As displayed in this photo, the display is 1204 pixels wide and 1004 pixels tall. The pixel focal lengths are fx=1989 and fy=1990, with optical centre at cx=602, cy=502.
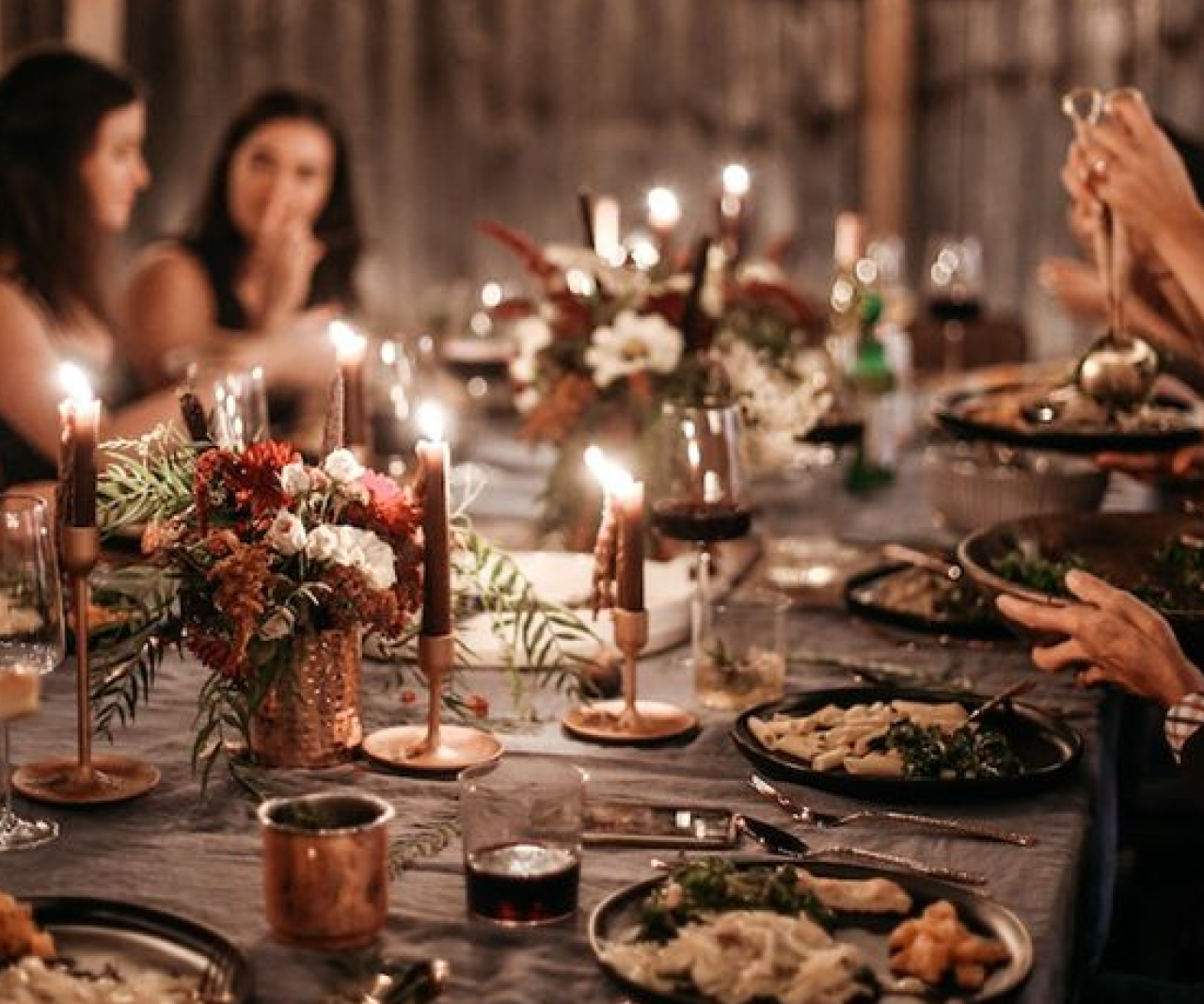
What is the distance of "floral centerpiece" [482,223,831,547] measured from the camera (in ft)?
8.58

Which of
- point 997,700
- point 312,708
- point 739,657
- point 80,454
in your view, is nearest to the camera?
point 80,454

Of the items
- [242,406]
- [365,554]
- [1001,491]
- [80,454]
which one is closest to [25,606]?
[80,454]

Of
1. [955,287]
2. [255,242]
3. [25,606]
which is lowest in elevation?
[25,606]

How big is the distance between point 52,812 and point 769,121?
4733 mm

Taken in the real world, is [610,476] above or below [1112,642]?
above

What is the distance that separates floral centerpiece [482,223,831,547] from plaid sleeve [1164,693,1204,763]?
92 cm

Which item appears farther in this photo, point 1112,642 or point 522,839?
point 1112,642

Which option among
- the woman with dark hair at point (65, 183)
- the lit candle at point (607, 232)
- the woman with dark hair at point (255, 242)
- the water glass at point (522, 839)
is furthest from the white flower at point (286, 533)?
the woman with dark hair at point (255, 242)

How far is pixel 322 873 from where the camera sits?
55.6 inches

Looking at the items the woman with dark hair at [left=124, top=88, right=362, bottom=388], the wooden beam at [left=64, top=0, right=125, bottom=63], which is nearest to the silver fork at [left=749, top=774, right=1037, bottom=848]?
the woman with dark hair at [left=124, top=88, right=362, bottom=388]

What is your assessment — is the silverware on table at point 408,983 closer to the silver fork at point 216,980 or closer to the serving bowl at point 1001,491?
the silver fork at point 216,980

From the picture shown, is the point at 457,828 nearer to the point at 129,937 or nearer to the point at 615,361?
the point at 129,937

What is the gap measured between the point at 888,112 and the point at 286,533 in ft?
14.9

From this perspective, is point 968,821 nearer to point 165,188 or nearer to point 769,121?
point 769,121
